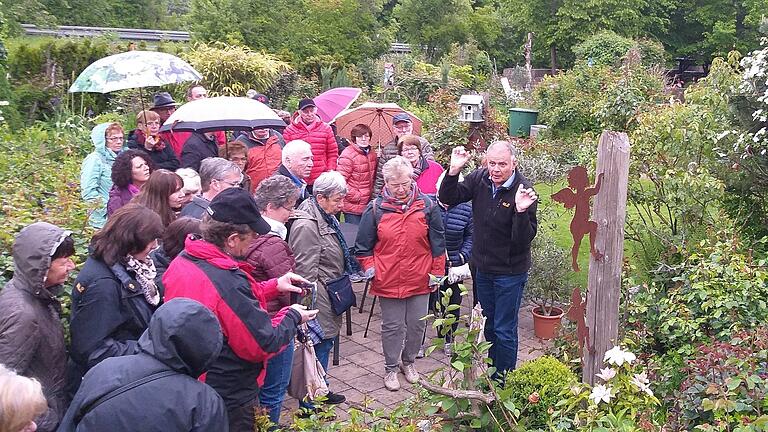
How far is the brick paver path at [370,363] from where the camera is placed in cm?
518

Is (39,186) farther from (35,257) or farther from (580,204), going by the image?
(580,204)

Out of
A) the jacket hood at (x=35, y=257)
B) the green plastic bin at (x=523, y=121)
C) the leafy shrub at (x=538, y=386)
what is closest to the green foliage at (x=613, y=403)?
the leafy shrub at (x=538, y=386)

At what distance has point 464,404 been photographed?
385 cm

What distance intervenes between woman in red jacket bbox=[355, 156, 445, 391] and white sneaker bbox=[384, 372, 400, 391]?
34cm

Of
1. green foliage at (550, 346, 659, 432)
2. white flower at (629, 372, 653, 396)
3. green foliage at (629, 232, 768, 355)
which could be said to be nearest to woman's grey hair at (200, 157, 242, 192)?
green foliage at (550, 346, 659, 432)

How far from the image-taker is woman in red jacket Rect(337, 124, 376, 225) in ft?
22.6

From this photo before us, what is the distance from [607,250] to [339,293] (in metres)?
1.79

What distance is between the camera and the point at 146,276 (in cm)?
345

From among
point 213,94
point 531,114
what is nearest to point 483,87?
point 531,114

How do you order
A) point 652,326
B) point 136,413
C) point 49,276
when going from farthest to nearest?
1. point 652,326
2. point 49,276
3. point 136,413

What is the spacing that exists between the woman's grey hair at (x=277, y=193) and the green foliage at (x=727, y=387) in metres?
2.50

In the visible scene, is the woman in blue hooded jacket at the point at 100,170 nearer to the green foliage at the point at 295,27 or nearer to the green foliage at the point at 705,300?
the green foliage at the point at 705,300

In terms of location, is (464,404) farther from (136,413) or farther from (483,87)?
(483,87)

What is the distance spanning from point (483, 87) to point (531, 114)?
610 cm
